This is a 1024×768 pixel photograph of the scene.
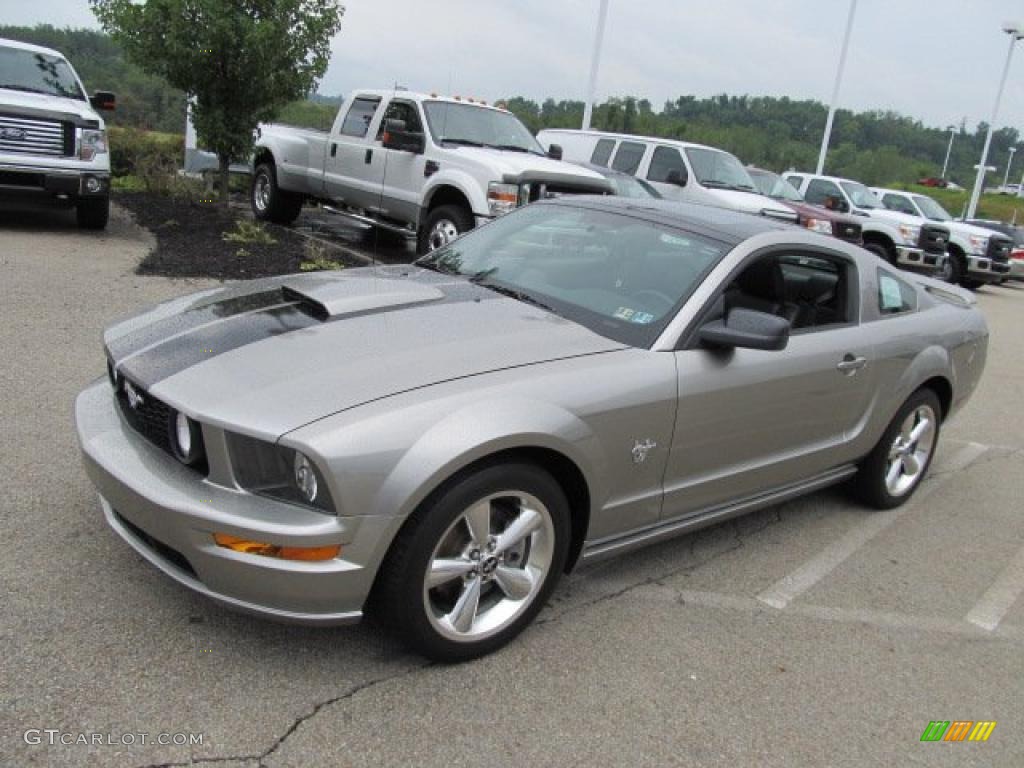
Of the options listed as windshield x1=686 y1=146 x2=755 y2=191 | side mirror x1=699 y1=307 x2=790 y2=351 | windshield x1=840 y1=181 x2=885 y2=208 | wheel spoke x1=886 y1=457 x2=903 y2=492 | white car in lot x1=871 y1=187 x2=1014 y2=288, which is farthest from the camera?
windshield x1=840 y1=181 x2=885 y2=208

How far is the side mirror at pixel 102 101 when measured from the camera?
10.4 metres

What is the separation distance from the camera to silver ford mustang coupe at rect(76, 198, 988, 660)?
2.52m

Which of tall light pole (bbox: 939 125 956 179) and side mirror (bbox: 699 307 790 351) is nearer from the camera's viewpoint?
side mirror (bbox: 699 307 790 351)

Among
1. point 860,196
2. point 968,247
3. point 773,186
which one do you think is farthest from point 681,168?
point 968,247

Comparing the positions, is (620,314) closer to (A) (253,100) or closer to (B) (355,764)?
(B) (355,764)

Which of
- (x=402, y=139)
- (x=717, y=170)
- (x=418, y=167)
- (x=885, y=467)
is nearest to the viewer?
(x=885, y=467)

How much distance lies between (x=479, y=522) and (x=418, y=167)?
752cm

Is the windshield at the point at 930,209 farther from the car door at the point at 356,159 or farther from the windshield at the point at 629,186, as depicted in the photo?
the car door at the point at 356,159

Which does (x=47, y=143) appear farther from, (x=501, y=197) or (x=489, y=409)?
(x=489, y=409)

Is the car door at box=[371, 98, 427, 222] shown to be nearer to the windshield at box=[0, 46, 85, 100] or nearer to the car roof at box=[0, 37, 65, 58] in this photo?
the windshield at box=[0, 46, 85, 100]

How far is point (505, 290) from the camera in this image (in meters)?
3.77

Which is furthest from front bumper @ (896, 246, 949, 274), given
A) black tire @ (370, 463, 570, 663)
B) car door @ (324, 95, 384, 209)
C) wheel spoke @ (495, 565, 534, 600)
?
wheel spoke @ (495, 565, 534, 600)

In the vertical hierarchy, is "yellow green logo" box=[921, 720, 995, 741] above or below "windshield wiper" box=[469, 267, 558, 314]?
below

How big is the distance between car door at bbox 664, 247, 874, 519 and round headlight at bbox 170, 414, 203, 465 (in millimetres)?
1702
